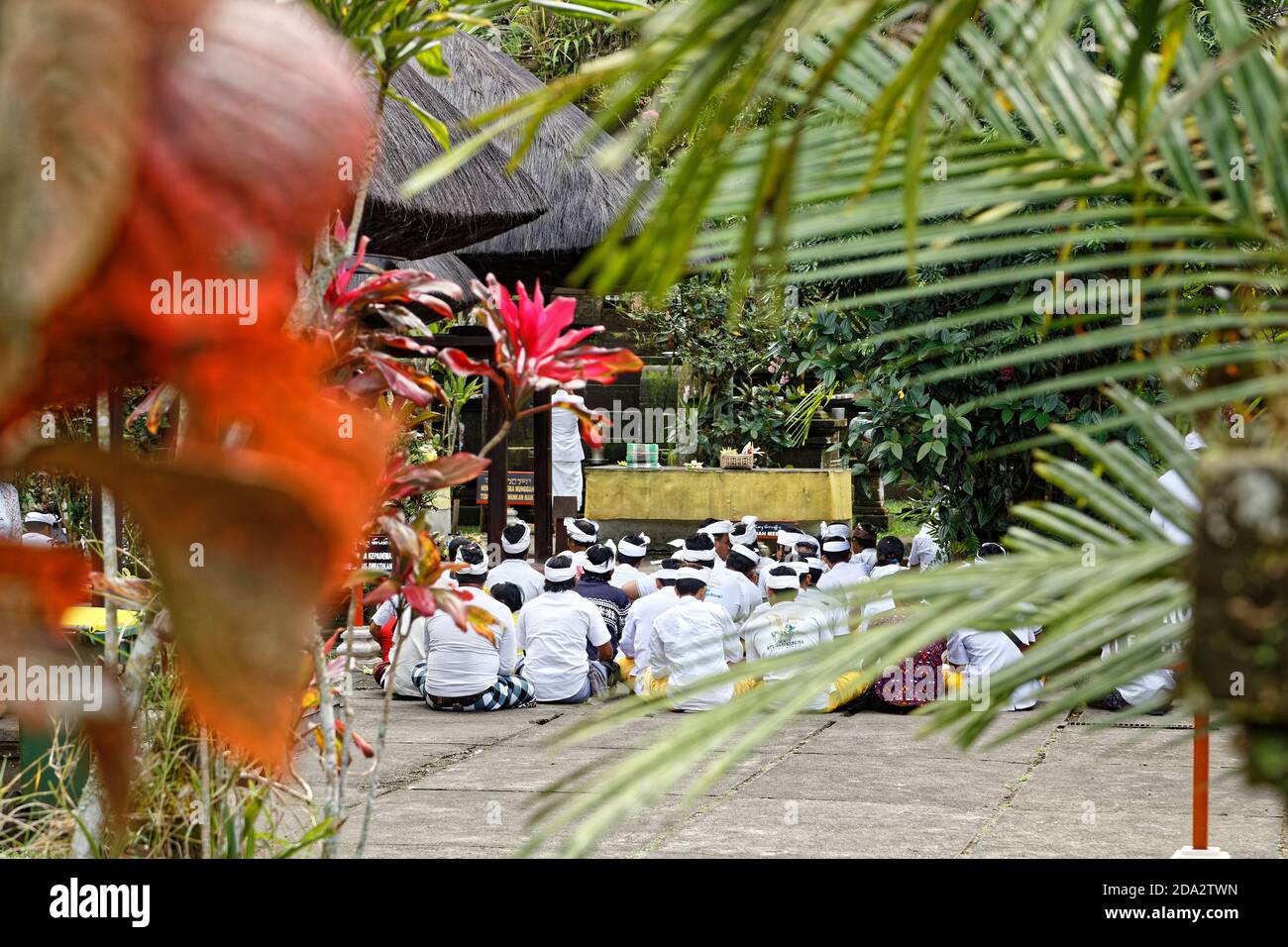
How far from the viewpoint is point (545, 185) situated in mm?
10070

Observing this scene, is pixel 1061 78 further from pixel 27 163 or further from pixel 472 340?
pixel 472 340

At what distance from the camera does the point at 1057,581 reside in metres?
1.15

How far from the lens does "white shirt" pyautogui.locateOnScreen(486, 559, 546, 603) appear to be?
9.22 metres

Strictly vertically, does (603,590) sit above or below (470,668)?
above

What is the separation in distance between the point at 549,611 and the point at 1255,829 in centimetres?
430

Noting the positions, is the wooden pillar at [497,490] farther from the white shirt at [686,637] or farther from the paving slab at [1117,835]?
the paving slab at [1117,835]

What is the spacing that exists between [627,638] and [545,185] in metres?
3.57

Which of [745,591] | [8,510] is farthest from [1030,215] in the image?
[745,591]

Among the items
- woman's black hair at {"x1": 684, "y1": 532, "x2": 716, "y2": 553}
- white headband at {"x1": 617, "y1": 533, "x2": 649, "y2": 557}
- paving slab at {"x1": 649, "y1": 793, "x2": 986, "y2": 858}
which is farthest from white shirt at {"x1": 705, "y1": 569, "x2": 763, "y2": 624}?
paving slab at {"x1": 649, "y1": 793, "x2": 986, "y2": 858}

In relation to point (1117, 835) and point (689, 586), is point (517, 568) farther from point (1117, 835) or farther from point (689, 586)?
point (1117, 835)

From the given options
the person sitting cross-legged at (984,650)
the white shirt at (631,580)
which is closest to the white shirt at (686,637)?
the person sitting cross-legged at (984,650)

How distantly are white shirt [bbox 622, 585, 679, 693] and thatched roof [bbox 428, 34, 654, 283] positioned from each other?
2825mm

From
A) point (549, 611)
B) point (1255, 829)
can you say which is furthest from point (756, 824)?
point (549, 611)

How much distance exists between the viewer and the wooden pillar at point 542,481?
9.23m
